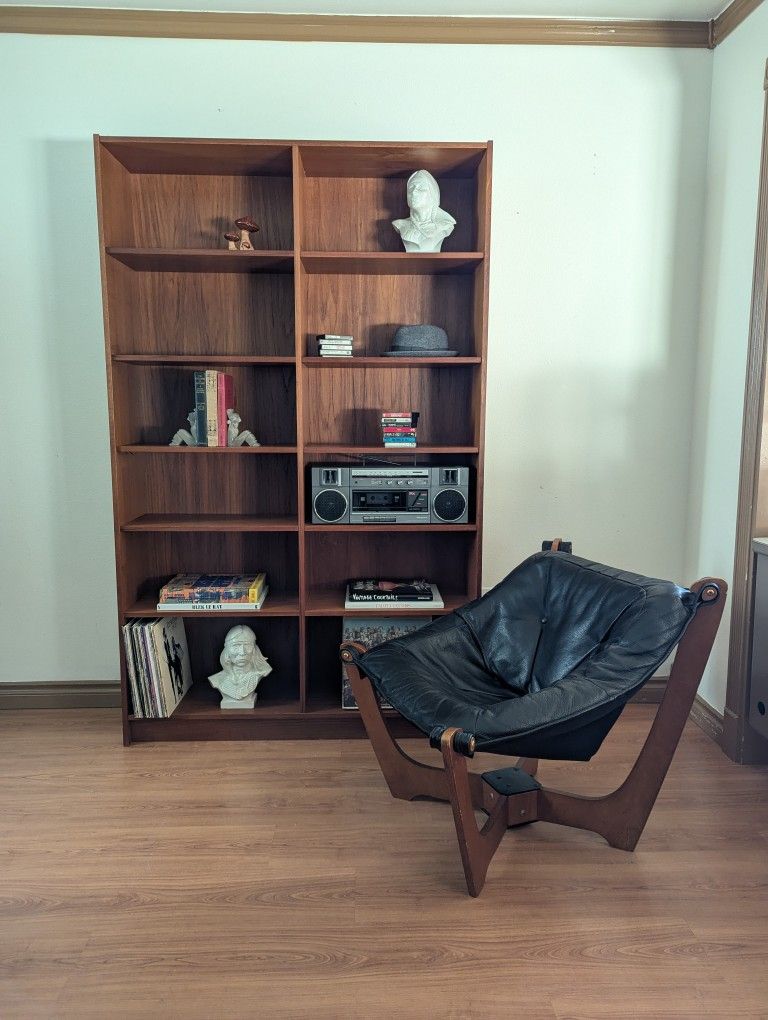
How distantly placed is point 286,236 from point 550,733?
6.51ft

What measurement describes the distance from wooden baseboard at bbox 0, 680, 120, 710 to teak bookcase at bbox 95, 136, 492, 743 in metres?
0.36

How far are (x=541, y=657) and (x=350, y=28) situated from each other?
2.27m

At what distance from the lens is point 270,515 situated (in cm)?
298

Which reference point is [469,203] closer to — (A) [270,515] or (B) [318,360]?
(B) [318,360]

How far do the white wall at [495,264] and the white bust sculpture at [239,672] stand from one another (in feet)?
1.81

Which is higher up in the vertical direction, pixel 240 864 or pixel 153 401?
pixel 153 401

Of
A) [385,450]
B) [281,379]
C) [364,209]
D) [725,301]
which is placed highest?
[364,209]

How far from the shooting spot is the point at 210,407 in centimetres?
270

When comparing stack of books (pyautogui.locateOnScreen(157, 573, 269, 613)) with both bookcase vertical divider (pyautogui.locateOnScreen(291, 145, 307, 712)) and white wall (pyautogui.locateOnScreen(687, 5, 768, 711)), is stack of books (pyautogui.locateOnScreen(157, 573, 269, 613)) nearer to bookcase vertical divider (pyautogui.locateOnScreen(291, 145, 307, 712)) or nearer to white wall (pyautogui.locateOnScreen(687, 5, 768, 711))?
bookcase vertical divider (pyautogui.locateOnScreen(291, 145, 307, 712))

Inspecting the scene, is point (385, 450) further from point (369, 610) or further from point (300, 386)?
point (369, 610)

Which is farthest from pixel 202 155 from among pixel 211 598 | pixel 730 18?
pixel 730 18

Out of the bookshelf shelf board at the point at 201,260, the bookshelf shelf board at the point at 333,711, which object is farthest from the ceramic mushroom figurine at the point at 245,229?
the bookshelf shelf board at the point at 333,711

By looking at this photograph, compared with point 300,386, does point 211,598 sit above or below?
below

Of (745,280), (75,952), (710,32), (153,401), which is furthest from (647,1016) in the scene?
(710,32)
